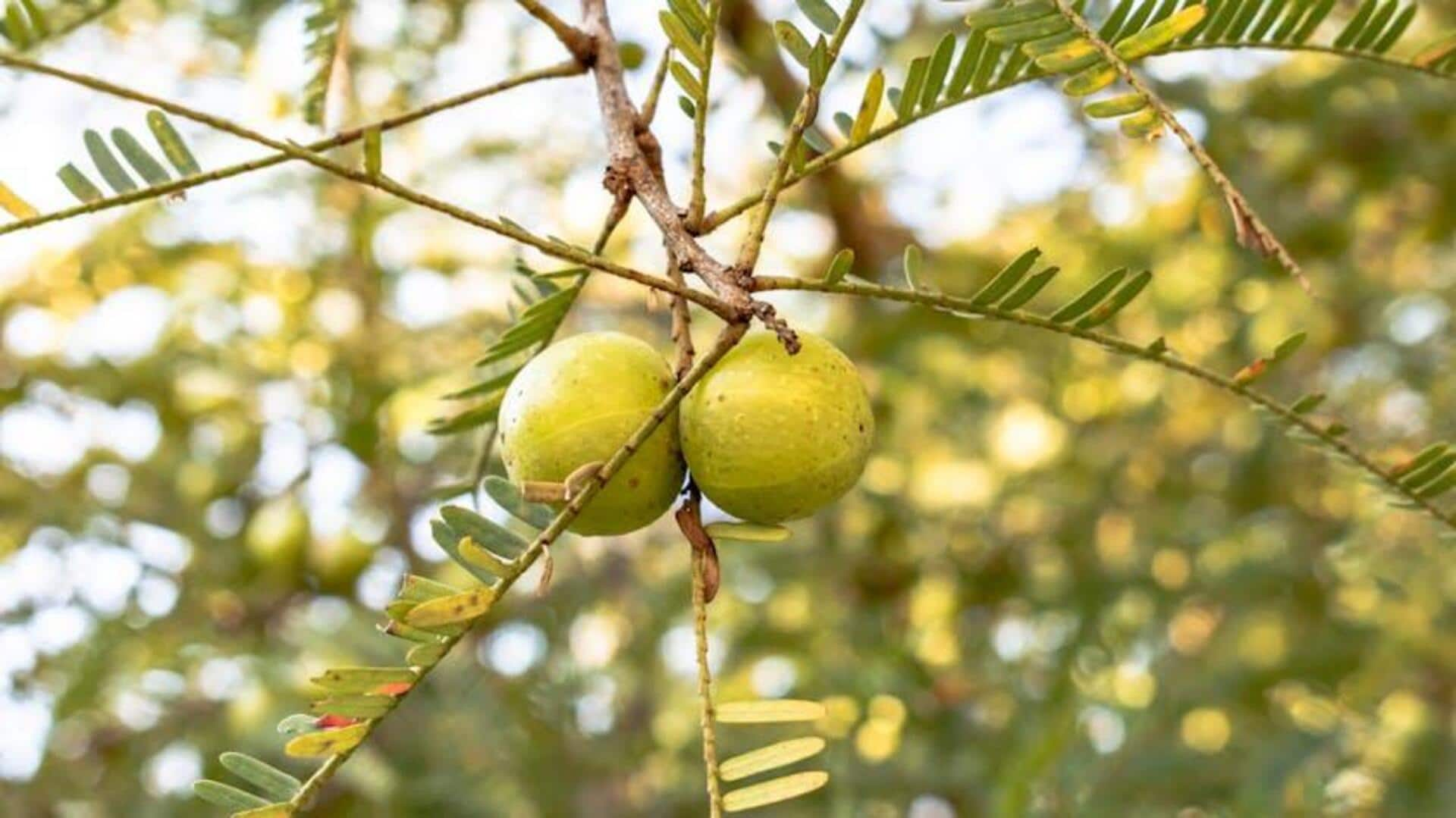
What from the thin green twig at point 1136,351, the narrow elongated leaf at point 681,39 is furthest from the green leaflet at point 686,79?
the thin green twig at point 1136,351

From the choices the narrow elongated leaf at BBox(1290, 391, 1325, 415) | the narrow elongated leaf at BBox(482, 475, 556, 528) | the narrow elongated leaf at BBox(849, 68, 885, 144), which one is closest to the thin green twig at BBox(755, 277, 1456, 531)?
the narrow elongated leaf at BBox(1290, 391, 1325, 415)

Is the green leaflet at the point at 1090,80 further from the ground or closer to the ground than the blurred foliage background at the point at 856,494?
further from the ground

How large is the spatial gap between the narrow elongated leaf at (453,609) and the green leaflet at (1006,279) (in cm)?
35

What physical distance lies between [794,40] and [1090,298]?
25 cm

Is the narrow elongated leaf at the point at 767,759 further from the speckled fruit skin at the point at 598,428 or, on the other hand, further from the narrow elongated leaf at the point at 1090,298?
the narrow elongated leaf at the point at 1090,298

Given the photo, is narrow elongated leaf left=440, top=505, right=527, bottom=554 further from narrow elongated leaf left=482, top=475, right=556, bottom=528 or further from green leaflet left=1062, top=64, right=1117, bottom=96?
green leaflet left=1062, top=64, right=1117, bottom=96

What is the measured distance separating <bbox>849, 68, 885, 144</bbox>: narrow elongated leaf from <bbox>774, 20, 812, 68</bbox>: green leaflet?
0.06 m

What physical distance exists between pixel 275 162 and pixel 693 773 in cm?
187

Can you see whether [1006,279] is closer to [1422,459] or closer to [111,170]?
[1422,459]

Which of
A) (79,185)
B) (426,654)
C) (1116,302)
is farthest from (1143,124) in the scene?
(79,185)

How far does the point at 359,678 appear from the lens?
0.89 metres

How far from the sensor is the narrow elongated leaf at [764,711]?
0.91m

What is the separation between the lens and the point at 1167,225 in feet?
10.0

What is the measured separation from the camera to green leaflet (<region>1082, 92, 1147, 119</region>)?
0.89 metres
